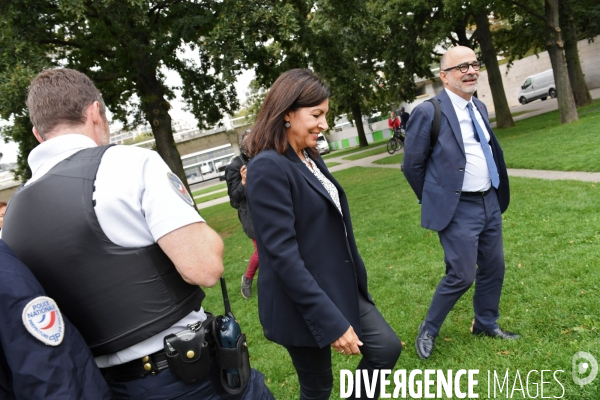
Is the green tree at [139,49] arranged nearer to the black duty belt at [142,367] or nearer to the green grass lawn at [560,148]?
the green grass lawn at [560,148]

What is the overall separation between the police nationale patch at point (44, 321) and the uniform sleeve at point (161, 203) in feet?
1.22

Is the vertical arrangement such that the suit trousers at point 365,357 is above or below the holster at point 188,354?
below

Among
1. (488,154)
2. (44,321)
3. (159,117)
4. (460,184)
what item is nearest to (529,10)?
(159,117)

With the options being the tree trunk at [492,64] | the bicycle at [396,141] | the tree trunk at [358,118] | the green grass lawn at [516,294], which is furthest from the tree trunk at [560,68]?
the tree trunk at [358,118]

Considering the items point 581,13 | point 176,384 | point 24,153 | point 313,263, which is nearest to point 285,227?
point 313,263

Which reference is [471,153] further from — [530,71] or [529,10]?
[530,71]

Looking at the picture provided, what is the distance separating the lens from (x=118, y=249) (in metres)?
1.59

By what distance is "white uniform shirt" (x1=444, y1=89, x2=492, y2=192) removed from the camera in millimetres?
3453

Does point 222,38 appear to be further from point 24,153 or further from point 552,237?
point 552,237

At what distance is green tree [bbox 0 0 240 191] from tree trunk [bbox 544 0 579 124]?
34.5ft

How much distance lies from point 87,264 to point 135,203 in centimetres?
25

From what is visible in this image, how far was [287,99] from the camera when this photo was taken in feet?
7.56

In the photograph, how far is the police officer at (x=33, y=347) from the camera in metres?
1.40

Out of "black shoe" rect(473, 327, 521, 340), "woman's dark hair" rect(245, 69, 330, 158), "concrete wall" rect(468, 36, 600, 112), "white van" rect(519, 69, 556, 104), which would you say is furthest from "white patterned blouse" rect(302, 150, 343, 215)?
"white van" rect(519, 69, 556, 104)
